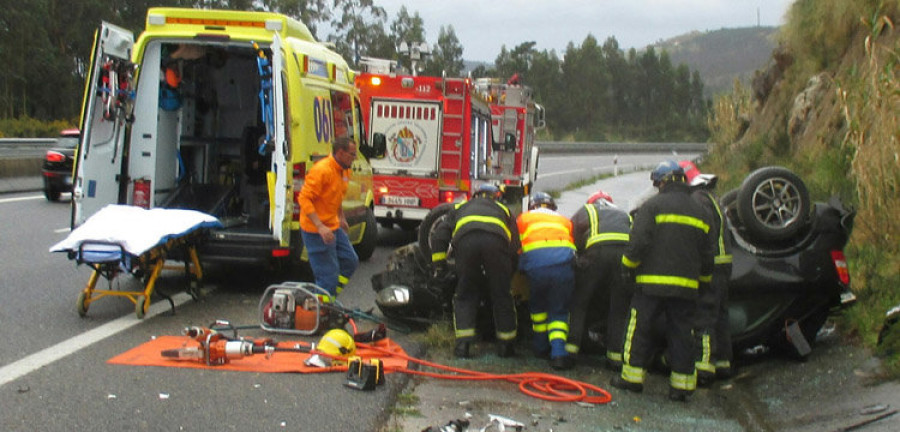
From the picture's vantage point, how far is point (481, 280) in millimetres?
7898

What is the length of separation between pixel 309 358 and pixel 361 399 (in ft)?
2.67

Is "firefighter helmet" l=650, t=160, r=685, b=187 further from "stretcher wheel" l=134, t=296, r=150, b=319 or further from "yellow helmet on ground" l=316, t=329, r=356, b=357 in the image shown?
"stretcher wheel" l=134, t=296, r=150, b=319

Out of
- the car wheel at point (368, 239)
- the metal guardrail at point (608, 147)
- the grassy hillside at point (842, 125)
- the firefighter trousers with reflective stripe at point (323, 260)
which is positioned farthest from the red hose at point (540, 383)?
the metal guardrail at point (608, 147)

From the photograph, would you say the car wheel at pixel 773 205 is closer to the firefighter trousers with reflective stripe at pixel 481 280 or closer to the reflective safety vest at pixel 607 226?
the reflective safety vest at pixel 607 226

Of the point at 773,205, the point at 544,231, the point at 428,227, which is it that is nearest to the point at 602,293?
the point at 544,231

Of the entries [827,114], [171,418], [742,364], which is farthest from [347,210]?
[827,114]

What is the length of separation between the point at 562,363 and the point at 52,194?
13108 millimetres

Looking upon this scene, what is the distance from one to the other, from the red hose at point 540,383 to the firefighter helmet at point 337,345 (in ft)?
1.21

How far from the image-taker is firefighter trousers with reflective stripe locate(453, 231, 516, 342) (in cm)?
768

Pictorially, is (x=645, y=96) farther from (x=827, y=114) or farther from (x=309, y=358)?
(x=309, y=358)

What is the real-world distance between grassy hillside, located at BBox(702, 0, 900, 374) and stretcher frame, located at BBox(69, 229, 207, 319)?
567 cm

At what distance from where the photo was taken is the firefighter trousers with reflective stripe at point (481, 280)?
7676 millimetres

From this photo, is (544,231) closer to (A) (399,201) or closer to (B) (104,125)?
(B) (104,125)

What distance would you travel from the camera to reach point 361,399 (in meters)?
6.33
